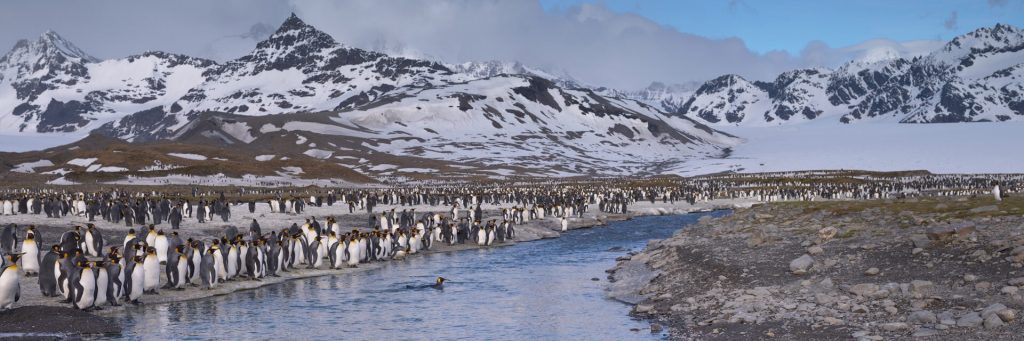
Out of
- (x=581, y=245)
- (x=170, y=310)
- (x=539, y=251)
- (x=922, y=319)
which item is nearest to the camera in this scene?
(x=922, y=319)

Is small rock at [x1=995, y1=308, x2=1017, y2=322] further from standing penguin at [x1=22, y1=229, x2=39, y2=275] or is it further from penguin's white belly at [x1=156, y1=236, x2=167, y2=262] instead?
standing penguin at [x1=22, y1=229, x2=39, y2=275]

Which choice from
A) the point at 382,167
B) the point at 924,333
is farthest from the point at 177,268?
the point at 382,167

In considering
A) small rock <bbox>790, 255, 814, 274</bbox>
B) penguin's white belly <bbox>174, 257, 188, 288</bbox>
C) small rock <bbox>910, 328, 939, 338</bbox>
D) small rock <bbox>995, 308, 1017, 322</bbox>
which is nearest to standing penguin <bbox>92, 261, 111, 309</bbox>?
penguin's white belly <bbox>174, 257, 188, 288</bbox>

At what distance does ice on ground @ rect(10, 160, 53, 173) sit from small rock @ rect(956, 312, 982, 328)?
111880 millimetres

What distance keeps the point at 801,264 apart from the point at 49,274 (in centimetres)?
1686

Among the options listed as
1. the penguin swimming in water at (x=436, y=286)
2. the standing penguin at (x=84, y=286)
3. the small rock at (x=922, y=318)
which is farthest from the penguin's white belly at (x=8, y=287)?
the small rock at (x=922, y=318)

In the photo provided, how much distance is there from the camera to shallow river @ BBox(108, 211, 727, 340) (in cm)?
1733

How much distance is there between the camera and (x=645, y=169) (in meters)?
168

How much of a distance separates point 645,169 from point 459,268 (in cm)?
14198

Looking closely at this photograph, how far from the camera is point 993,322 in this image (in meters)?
12.8

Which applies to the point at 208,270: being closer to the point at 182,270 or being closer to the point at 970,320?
the point at 182,270

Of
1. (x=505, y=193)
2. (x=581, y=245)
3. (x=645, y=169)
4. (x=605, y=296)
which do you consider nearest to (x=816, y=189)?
(x=505, y=193)

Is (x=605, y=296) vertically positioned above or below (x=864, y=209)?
below

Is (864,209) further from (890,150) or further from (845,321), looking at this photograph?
(890,150)
